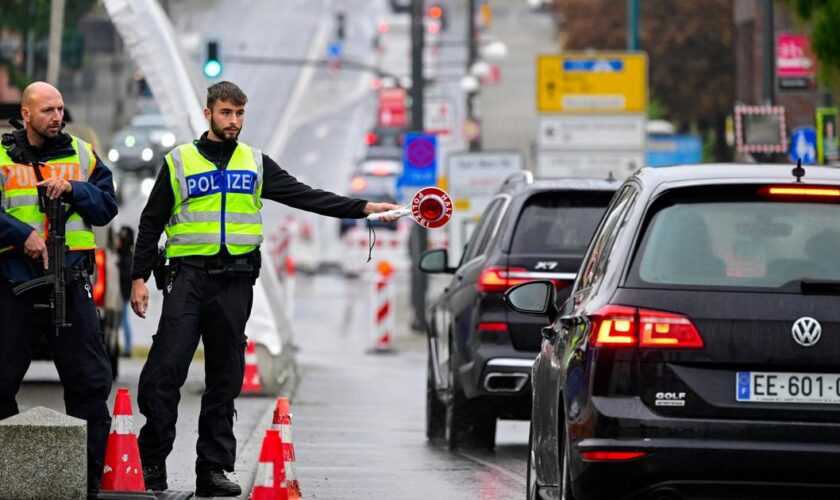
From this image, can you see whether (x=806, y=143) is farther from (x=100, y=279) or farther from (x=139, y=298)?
(x=139, y=298)

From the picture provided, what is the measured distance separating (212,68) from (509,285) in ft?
46.8

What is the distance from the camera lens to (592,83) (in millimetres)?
38688

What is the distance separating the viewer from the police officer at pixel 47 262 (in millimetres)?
9453

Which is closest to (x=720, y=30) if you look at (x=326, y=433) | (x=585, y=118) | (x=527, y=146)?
(x=527, y=146)

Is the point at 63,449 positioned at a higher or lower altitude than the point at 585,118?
lower

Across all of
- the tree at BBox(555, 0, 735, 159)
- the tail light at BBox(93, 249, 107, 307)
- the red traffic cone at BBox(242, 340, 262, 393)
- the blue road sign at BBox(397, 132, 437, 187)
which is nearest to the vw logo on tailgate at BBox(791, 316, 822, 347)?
the tail light at BBox(93, 249, 107, 307)

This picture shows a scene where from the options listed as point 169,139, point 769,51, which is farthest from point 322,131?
point 169,139

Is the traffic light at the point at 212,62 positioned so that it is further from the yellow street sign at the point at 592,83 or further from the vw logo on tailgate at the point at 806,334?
the vw logo on tailgate at the point at 806,334

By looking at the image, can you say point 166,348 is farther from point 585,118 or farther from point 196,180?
point 585,118

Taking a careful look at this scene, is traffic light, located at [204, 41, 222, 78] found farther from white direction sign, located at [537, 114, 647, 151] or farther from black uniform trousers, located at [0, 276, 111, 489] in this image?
black uniform trousers, located at [0, 276, 111, 489]

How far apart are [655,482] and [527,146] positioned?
71613 millimetres

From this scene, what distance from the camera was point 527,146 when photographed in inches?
3105

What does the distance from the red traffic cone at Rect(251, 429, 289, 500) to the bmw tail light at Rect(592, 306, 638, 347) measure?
1.79m

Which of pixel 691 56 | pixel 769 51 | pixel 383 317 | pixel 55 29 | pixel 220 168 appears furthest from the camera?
pixel 691 56
